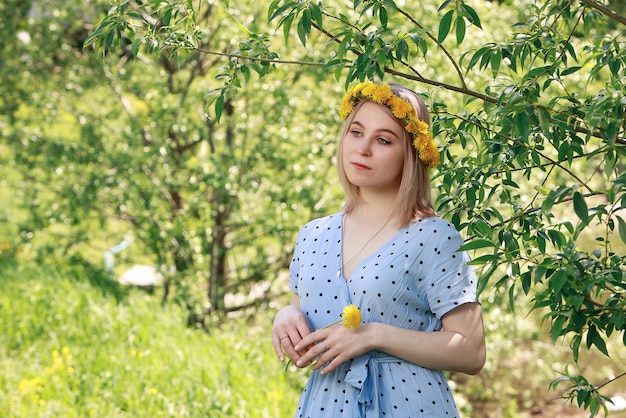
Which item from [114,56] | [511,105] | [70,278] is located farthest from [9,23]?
[511,105]

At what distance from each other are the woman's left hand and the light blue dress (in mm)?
74

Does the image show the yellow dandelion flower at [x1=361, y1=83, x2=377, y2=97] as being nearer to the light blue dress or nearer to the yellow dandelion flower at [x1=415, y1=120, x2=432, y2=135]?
the yellow dandelion flower at [x1=415, y1=120, x2=432, y2=135]

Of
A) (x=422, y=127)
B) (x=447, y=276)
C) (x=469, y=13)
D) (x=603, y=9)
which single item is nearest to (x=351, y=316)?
(x=447, y=276)

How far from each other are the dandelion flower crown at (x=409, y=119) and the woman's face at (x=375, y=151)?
2 centimetres

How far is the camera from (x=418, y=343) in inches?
78.7

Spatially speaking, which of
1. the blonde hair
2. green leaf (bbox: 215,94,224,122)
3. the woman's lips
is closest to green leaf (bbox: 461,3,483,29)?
the blonde hair

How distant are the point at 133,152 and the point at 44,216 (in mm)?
889

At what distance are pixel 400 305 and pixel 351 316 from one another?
0.49 feet

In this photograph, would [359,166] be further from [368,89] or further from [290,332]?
[290,332]

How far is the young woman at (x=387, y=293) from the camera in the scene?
2.01 meters

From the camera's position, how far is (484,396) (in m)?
5.39

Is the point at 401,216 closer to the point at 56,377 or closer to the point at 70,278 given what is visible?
the point at 56,377

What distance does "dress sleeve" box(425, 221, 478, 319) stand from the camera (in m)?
2.01

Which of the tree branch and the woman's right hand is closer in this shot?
the tree branch
